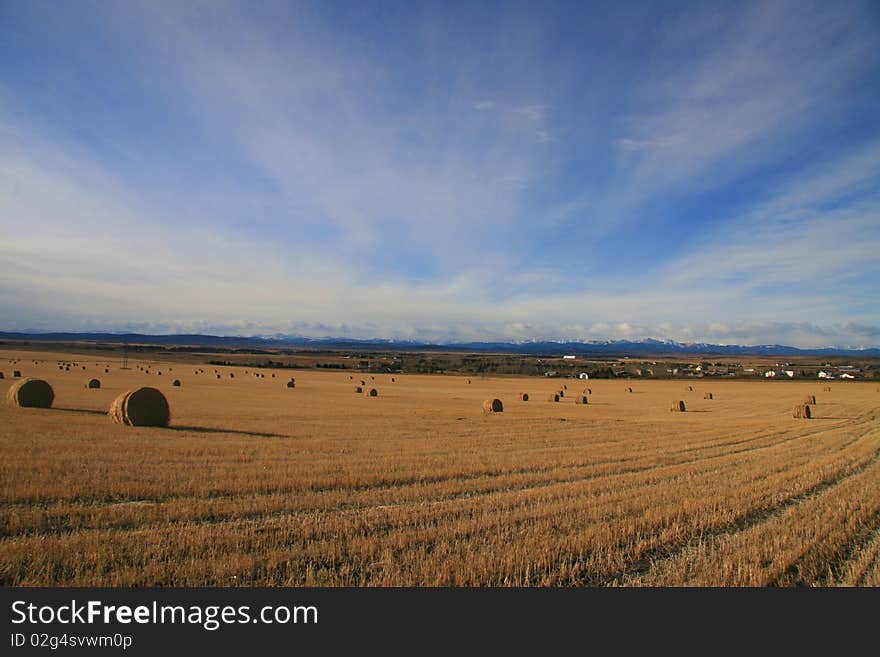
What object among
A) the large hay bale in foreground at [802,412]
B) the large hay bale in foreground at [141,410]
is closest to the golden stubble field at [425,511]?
the large hay bale in foreground at [141,410]

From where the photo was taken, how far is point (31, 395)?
23.8 m

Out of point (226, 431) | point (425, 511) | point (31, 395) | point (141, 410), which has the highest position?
point (425, 511)

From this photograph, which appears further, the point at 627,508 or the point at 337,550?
the point at 627,508

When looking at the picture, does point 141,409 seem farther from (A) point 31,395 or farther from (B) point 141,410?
(A) point 31,395

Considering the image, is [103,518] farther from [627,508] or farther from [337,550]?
[627,508]

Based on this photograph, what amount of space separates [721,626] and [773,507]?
572cm

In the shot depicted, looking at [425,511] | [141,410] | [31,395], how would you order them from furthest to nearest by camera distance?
[31,395] → [141,410] → [425,511]

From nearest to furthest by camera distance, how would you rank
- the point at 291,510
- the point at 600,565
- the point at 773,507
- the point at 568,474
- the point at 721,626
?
the point at 721,626 < the point at 600,565 < the point at 291,510 < the point at 773,507 < the point at 568,474

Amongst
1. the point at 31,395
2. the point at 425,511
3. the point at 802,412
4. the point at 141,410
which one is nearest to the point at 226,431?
the point at 141,410

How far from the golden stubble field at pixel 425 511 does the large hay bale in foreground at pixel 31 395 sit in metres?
8.24

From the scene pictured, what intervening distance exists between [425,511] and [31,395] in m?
24.0

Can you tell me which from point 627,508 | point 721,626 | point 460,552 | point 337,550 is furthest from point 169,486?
point 721,626

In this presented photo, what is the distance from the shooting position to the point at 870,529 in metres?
8.16

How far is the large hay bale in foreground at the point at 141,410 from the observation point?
19328 millimetres
